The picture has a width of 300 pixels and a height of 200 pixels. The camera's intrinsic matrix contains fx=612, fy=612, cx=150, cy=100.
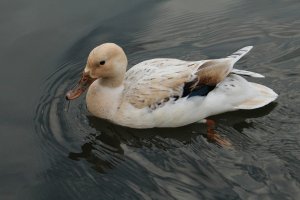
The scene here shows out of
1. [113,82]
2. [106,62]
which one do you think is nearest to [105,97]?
[113,82]

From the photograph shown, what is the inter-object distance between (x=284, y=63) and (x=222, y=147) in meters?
1.95

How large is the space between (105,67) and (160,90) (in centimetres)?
74

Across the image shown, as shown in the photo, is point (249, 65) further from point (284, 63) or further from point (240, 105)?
point (240, 105)

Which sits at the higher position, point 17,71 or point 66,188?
point 17,71

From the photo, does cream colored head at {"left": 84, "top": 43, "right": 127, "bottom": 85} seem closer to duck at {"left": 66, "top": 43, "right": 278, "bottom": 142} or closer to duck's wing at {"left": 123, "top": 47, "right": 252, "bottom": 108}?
duck at {"left": 66, "top": 43, "right": 278, "bottom": 142}

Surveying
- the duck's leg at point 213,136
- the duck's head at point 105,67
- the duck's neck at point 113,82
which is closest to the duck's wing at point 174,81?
the duck's neck at point 113,82

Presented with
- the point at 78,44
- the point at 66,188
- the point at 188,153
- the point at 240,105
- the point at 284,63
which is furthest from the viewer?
the point at 78,44

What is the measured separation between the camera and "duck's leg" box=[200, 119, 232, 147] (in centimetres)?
749

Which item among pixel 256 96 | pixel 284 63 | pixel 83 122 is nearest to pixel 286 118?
pixel 256 96

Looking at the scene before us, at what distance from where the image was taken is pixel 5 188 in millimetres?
6977

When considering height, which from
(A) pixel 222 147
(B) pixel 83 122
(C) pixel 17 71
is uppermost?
(C) pixel 17 71

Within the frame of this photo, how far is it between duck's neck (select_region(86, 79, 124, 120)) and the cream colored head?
0.11 m

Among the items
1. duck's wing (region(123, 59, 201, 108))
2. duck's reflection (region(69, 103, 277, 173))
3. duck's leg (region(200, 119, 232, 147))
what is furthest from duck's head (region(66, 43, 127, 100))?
duck's leg (region(200, 119, 232, 147))

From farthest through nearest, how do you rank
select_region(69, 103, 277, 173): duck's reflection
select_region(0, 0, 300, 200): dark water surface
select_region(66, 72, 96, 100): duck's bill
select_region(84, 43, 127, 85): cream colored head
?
1. select_region(66, 72, 96, 100): duck's bill
2. select_region(84, 43, 127, 85): cream colored head
3. select_region(69, 103, 277, 173): duck's reflection
4. select_region(0, 0, 300, 200): dark water surface
